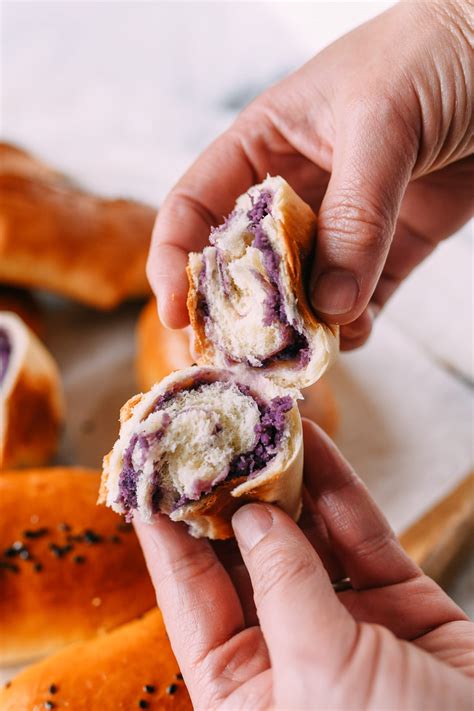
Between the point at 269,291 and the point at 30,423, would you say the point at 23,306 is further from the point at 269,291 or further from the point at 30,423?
the point at 269,291

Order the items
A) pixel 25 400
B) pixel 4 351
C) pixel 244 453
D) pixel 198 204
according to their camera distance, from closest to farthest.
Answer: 1. pixel 244 453
2. pixel 198 204
3. pixel 25 400
4. pixel 4 351

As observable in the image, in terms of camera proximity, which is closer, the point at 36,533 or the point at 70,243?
the point at 36,533

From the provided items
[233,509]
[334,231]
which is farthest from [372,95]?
[233,509]

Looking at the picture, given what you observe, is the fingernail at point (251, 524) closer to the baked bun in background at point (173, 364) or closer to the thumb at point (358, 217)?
the thumb at point (358, 217)

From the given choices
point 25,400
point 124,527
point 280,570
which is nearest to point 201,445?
Result: point 280,570

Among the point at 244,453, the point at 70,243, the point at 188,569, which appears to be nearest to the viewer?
the point at 244,453

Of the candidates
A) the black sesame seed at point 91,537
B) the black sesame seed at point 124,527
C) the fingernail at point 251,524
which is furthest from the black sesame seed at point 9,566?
the fingernail at point 251,524

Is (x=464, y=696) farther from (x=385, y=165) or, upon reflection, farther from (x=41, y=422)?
(x=41, y=422)
